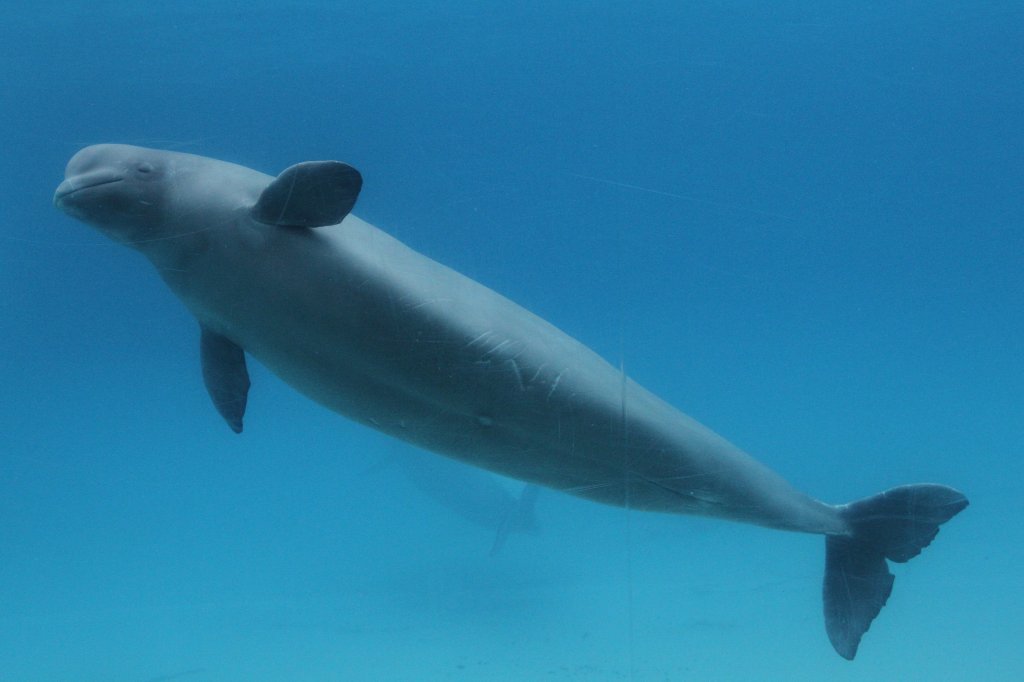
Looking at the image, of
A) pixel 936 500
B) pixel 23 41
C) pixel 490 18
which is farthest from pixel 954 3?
pixel 23 41

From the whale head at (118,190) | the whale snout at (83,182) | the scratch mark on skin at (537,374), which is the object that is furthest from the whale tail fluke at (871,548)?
the whale snout at (83,182)

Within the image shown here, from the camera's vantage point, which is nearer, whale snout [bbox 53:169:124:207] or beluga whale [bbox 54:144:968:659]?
whale snout [bbox 53:169:124:207]

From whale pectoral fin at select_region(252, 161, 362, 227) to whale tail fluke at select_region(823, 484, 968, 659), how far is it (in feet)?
17.3

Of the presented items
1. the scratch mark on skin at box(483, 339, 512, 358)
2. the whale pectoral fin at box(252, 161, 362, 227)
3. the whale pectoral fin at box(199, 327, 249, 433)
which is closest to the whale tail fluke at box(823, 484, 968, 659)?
the scratch mark on skin at box(483, 339, 512, 358)

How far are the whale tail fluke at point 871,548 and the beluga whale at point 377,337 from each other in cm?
158

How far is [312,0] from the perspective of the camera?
10.6 meters

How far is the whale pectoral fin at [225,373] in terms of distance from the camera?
590cm

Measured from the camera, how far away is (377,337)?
5176mm

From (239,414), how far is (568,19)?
300 inches

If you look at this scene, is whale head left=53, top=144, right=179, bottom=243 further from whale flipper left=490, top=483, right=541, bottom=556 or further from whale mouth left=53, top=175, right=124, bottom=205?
whale flipper left=490, top=483, right=541, bottom=556

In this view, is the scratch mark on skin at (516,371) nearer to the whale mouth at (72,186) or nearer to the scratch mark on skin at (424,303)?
the scratch mark on skin at (424,303)

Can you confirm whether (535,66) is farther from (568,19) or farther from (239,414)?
(239,414)

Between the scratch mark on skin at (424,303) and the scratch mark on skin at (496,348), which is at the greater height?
the scratch mark on skin at (424,303)

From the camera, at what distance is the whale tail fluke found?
7035 mm
